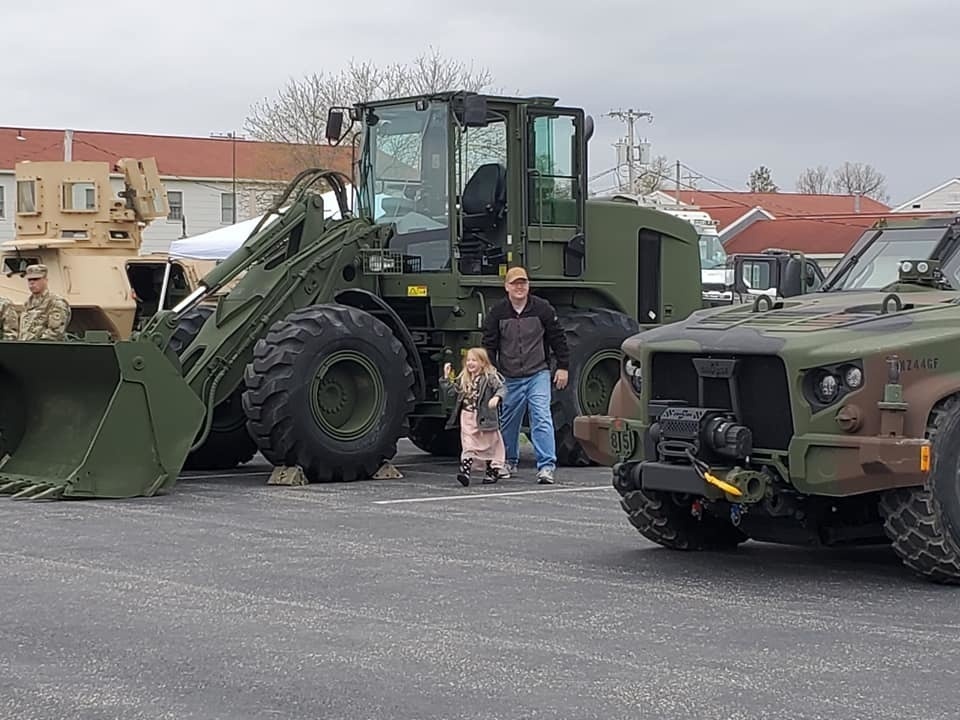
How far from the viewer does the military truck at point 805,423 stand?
27.9ft

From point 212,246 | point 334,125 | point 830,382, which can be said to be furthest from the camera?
point 212,246

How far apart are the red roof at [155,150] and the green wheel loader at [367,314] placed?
37.5 meters

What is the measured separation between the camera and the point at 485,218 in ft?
51.1

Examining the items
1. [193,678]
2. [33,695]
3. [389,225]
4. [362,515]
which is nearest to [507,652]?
[193,678]

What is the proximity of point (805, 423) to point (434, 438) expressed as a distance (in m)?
8.24

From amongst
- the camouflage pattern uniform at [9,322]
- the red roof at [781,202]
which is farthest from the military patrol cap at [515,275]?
the red roof at [781,202]

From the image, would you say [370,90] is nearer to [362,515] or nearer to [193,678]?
[362,515]

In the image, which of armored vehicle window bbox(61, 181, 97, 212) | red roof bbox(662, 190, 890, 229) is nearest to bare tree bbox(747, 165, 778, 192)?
red roof bbox(662, 190, 890, 229)

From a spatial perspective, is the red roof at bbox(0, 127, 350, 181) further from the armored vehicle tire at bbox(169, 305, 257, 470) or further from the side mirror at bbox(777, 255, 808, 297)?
the side mirror at bbox(777, 255, 808, 297)

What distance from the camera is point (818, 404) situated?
28.4 ft

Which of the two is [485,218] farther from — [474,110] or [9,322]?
[9,322]

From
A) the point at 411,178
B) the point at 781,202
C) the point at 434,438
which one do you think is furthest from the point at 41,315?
the point at 781,202

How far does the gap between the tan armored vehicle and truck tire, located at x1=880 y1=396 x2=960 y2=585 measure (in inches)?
488

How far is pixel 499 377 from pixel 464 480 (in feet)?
3.03
